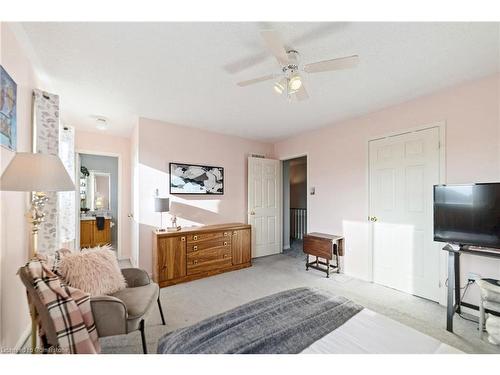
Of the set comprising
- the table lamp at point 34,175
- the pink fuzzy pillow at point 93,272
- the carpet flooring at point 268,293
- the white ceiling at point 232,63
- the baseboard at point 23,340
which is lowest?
the carpet flooring at point 268,293

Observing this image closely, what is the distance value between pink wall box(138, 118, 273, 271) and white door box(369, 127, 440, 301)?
232 centimetres

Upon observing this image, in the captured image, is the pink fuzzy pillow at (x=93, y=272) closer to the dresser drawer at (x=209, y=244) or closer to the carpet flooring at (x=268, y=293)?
the carpet flooring at (x=268, y=293)

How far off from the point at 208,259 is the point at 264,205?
5.61ft

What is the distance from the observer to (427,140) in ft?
8.41

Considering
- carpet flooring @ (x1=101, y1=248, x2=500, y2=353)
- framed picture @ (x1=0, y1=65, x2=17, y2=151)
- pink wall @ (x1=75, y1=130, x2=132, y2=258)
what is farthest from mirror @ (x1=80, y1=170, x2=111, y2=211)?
framed picture @ (x1=0, y1=65, x2=17, y2=151)

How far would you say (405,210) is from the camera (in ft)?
9.00

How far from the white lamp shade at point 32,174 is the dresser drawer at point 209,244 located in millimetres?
2004

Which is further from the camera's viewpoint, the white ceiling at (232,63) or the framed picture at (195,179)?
the framed picture at (195,179)

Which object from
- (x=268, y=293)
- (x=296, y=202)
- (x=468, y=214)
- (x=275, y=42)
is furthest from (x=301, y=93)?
(x=296, y=202)

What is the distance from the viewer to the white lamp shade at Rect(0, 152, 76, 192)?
1215 millimetres

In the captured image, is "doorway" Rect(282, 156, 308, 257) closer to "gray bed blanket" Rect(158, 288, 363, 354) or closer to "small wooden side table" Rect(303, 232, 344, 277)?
"small wooden side table" Rect(303, 232, 344, 277)

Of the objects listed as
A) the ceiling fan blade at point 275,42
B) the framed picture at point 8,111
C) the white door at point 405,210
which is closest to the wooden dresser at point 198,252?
the framed picture at point 8,111

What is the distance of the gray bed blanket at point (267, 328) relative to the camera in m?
1.04
